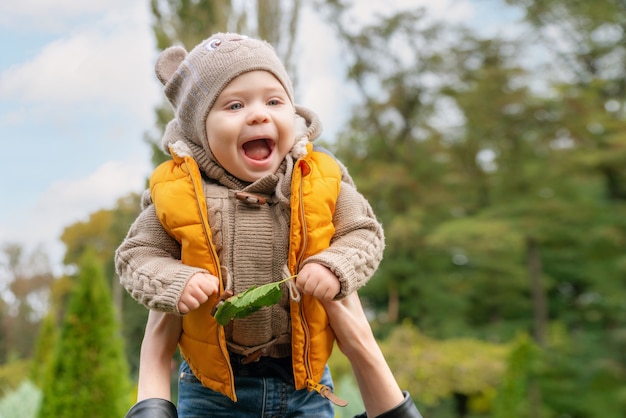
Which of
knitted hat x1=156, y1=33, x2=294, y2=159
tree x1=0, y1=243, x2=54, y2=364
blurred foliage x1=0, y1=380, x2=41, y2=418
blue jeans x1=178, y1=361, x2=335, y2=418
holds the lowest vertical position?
tree x1=0, y1=243, x2=54, y2=364

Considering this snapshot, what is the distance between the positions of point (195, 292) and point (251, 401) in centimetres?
41

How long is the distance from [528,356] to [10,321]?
20.1 meters

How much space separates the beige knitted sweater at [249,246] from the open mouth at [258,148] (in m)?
0.07

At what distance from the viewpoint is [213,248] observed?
1724mm

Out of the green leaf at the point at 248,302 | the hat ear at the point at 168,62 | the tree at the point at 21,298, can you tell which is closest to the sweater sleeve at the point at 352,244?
the green leaf at the point at 248,302

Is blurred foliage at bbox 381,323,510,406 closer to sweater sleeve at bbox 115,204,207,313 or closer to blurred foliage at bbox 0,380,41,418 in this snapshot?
blurred foliage at bbox 0,380,41,418

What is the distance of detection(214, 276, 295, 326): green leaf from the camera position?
160 cm

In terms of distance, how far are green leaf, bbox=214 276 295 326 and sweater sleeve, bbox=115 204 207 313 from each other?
0.11 meters

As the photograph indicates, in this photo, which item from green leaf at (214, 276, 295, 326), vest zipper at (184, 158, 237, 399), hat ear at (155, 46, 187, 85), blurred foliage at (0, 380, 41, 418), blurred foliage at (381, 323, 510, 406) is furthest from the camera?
blurred foliage at (381, 323, 510, 406)

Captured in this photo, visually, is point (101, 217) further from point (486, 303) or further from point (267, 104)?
point (267, 104)

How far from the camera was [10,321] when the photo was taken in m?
25.6

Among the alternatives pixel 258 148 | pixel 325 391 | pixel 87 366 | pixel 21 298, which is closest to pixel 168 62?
pixel 258 148

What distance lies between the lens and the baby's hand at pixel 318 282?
64.6 inches

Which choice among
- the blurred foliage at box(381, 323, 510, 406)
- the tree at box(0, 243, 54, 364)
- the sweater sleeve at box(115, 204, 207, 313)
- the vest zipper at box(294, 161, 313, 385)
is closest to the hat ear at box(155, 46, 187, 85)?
the sweater sleeve at box(115, 204, 207, 313)
